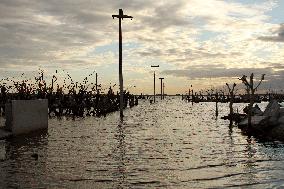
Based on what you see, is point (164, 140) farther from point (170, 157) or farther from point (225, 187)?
point (225, 187)

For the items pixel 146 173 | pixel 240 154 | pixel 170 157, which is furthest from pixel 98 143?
pixel 146 173

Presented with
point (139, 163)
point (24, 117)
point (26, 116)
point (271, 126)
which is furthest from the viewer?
point (271, 126)

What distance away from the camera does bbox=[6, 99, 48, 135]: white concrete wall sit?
2591 centimetres

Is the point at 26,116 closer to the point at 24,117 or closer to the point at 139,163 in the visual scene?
the point at 24,117

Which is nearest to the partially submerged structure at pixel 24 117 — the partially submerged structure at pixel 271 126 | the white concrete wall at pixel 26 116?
the white concrete wall at pixel 26 116

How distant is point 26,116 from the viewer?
1091 inches

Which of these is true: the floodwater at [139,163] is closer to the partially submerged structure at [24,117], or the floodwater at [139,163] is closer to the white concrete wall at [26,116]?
the partially submerged structure at [24,117]

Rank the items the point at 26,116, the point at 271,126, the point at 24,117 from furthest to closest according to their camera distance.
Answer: the point at 271,126 < the point at 26,116 < the point at 24,117

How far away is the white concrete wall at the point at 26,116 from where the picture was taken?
25906 millimetres

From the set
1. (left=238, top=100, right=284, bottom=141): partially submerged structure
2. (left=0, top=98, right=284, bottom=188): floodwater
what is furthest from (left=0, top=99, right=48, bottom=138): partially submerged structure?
(left=238, top=100, right=284, bottom=141): partially submerged structure

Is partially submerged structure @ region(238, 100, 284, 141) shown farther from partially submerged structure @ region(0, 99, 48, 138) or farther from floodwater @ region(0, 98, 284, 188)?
partially submerged structure @ region(0, 99, 48, 138)

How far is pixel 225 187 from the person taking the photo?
39.8 ft

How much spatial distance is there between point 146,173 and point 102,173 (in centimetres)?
149

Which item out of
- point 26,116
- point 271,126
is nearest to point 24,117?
point 26,116
